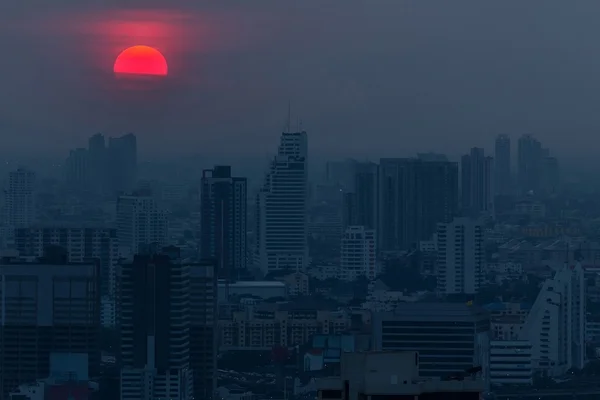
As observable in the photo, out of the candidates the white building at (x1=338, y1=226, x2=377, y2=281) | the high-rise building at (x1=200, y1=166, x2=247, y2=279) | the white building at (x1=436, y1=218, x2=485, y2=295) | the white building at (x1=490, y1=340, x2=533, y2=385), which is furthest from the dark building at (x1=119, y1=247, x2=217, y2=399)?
the white building at (x1=338, y1=226, x2=377, y2=281)

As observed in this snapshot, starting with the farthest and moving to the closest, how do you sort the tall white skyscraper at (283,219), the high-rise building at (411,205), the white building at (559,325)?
the tall white skyscraper at (283,219) < the high-rise building at (411,205) < the white building at (559,325)

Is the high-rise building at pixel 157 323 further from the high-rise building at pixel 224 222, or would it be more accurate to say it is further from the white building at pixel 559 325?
the high-rise building at pixel 224 222

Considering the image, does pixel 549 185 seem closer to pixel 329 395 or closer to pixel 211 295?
pixel 211 295

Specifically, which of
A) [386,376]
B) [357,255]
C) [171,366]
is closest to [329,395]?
[386,376]

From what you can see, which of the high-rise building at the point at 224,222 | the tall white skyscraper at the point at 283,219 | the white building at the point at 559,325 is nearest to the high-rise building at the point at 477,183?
the white building at the point at 559,325

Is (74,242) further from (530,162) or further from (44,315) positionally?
(530,162)

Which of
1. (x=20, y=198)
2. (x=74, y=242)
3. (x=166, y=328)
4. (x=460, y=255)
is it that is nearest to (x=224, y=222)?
(x=460, y=255)

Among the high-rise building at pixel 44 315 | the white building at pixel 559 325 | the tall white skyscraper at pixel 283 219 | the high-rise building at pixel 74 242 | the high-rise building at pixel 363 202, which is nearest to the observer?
the high-rise building at pixel 44 315
